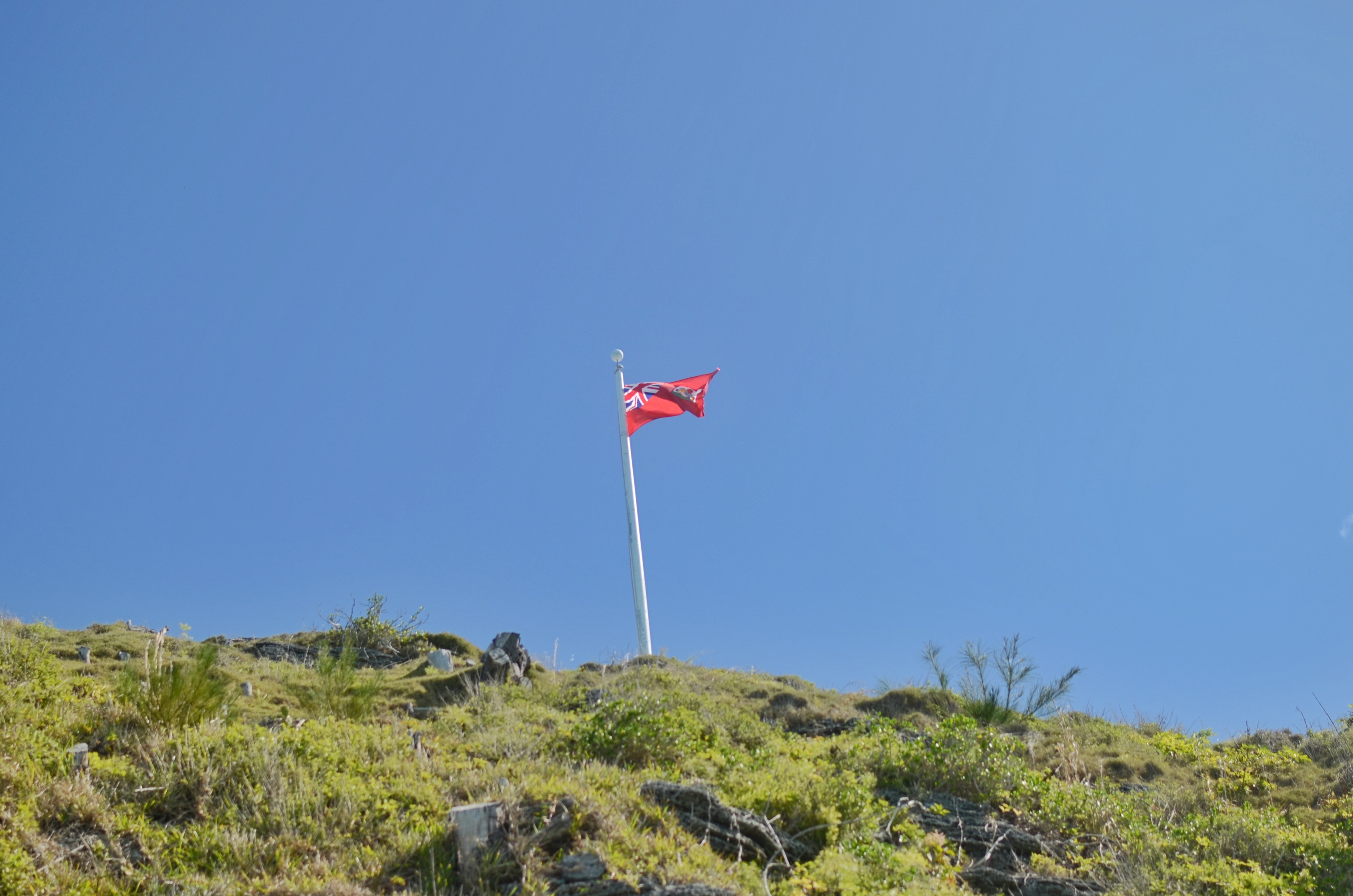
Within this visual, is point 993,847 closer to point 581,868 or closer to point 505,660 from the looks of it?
point 581,868

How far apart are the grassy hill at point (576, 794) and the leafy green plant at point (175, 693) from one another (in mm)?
30

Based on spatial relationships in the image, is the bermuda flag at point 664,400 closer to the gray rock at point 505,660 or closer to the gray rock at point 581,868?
the gray rock at point 505,660

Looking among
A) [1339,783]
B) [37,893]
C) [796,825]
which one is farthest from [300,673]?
[1339,783]

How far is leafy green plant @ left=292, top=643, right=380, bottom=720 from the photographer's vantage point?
30.7 feet

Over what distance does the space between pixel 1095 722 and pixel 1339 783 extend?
150 inches

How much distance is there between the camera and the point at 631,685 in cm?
1260

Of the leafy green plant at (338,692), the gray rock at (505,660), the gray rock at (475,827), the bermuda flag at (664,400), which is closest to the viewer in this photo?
the gray rock at (475,827)

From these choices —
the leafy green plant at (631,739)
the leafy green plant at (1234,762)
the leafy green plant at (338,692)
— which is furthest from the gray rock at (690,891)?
the leafy green plant at (1234,762)

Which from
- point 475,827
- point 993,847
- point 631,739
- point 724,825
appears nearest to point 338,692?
point 631,739

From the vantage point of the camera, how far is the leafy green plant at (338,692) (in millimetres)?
9359

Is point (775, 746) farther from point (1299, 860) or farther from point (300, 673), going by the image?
point (300, 673)

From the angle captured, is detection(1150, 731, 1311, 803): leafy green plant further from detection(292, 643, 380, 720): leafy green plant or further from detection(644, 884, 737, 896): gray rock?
detection(292, 643, 380, 720): leafy green plant

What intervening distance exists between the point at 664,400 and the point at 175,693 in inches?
586

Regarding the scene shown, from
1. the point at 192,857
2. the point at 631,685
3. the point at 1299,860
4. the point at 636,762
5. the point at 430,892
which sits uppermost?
the point at 631,685
